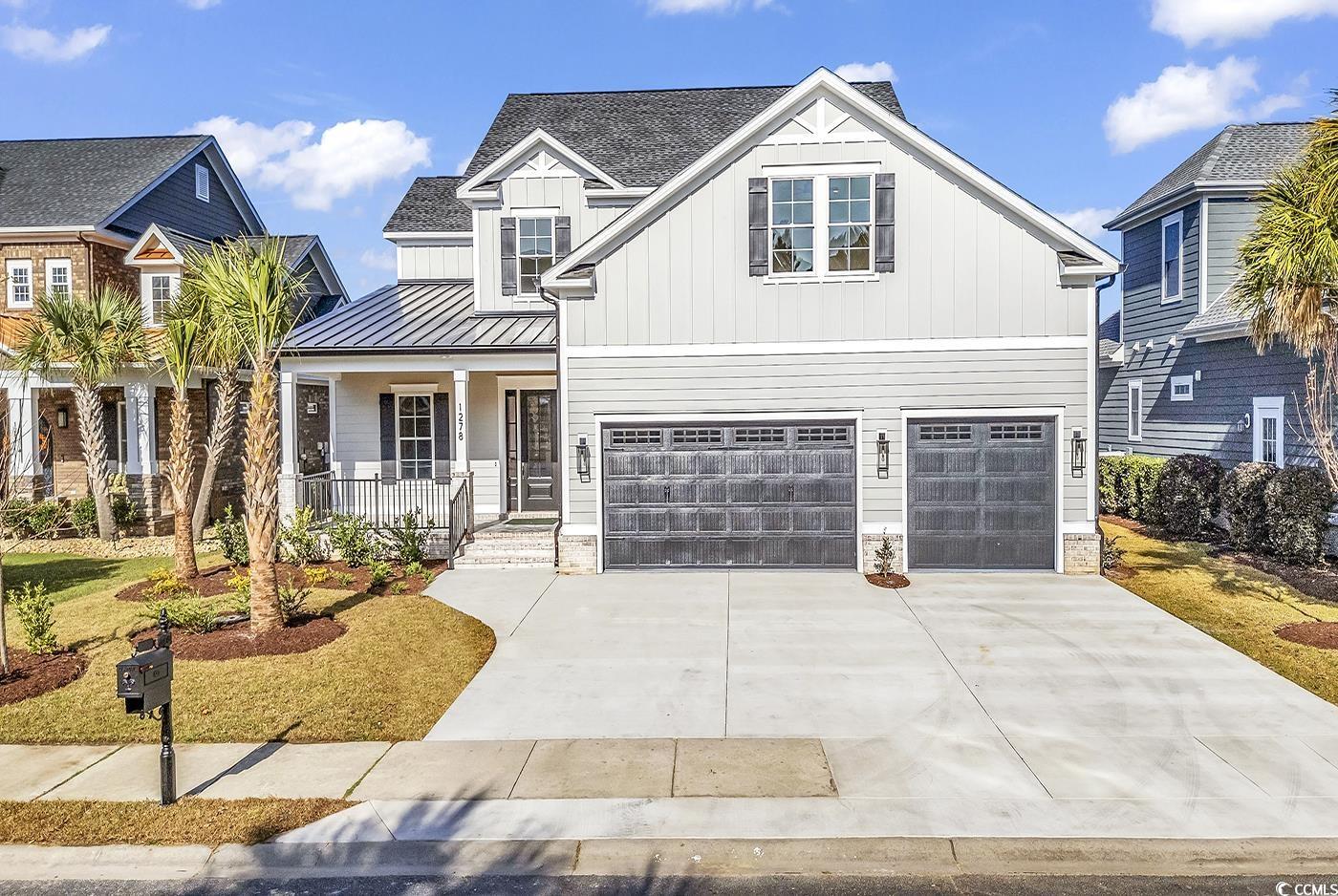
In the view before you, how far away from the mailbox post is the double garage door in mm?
8149

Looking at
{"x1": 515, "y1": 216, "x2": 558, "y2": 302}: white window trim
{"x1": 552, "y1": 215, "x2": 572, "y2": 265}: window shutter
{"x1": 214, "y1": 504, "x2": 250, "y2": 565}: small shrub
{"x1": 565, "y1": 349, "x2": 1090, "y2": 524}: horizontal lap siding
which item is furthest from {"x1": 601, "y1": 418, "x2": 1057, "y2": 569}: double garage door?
{"x1": 214, "y1": 504, "x2": 250, "y2": 565}: small shrub

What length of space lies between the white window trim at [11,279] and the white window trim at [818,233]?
19.2 meters

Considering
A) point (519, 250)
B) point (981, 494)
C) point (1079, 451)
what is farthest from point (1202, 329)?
point (519, 250)

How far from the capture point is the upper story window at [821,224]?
13.2 metres

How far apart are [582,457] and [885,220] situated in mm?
6030

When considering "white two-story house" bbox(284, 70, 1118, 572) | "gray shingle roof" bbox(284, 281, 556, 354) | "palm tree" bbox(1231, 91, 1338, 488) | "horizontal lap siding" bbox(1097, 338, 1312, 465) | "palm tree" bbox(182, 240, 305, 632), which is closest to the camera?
"palm tree" bbox(1231, 91, 1338, 488)

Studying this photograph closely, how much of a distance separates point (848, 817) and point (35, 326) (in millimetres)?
19440

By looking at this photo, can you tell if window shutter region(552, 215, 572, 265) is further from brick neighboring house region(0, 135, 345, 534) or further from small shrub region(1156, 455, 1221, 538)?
small shrub region(1156, 455, 1221, 538)

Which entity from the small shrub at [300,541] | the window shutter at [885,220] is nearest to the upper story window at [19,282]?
the small shrub at [300,541]

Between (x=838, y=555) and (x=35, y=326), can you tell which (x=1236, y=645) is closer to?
(x=838, y=555)

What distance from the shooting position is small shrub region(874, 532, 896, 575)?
12938 mm

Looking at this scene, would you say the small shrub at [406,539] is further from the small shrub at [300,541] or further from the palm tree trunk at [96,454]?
the palm tree trunk at [96,454]

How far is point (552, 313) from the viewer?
16.4 metres

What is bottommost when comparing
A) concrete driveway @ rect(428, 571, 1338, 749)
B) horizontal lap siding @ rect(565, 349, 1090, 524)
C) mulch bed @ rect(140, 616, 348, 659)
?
concrete driveway @ rect(428, 571, 1338, 749)
